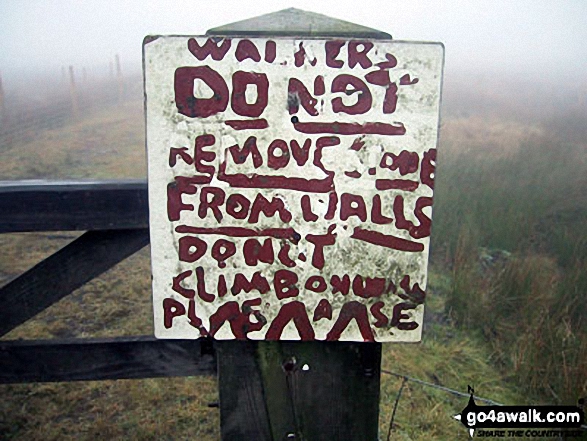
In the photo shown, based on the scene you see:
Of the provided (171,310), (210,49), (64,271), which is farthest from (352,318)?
(64,271)

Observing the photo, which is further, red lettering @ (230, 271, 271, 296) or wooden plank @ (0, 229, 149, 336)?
wooden plank @ (0, 229, 149, 336)

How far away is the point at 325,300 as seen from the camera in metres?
1.12

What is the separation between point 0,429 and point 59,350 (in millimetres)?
1255

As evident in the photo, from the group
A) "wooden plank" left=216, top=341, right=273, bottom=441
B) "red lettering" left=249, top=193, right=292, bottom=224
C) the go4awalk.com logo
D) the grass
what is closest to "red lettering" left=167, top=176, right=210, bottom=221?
"red lettering" left=249, top=193, right=292, bottom=224

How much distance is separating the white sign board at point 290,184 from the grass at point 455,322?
148cm

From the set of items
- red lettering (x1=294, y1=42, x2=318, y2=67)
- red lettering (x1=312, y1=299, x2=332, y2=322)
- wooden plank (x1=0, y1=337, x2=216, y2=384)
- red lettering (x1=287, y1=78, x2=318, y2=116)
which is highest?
red lettering (x1=294, y1=42, x2=318, y2=67)

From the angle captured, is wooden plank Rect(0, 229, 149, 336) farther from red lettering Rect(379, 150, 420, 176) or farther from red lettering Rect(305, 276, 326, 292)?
red lettering Rect(379, 150, 420, 176)

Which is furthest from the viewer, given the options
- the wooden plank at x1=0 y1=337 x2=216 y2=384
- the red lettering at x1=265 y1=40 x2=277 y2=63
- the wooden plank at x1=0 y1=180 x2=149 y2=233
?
the wooden plank at x1=0 y1=337 x2=216 y2=384

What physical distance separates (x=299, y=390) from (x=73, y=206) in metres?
0.71

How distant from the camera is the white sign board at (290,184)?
103 cm

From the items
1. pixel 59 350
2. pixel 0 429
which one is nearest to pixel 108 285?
pixel 0 429

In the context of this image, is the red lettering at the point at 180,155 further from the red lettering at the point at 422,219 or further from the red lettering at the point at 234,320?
the red lettering at the point at 422,219

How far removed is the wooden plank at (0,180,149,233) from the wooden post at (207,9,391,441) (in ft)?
1.31

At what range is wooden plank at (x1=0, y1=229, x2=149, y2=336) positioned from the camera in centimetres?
138
